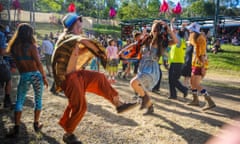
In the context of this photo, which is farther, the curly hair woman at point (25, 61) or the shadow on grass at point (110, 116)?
the shadow on grass at point (110, 116)

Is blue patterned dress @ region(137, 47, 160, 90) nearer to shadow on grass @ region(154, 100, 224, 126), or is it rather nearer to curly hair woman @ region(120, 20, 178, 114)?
curly hair woman @ region(120, 20, 178, 114)

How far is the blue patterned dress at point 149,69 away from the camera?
6172 millimetres

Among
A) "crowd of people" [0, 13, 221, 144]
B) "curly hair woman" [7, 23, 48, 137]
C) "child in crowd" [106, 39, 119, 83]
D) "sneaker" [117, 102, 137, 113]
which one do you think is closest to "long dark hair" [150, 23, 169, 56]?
"crowd of people" [0, 13, 221, 144]

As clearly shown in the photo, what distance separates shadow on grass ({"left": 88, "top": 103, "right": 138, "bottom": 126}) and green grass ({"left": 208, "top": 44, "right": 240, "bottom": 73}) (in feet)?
35.7

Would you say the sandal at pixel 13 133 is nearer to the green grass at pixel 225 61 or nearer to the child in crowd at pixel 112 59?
the child in crowd at pixel 112 59

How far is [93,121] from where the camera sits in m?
6.04

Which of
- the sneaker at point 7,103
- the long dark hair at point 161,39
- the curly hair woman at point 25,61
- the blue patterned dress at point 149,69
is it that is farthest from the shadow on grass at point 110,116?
the sneaker at point 7,103

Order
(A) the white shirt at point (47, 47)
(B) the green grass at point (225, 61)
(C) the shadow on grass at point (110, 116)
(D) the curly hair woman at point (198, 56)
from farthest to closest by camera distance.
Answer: (B) the green grass at point (225, 61)
(A) the white shirt at point (47, 47)
(D) the curly hair woman at point (198, 56)
(C) the shadow on grass at point (110, 116)

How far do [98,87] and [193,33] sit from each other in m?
3.46

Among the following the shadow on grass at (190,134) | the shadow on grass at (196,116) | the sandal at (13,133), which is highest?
the sandal at (13,133)

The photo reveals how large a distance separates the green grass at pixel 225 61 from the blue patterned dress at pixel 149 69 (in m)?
11.0

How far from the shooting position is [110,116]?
645 cm

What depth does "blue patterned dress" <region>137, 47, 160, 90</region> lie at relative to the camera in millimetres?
6172

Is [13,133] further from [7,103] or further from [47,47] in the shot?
[47,47]
